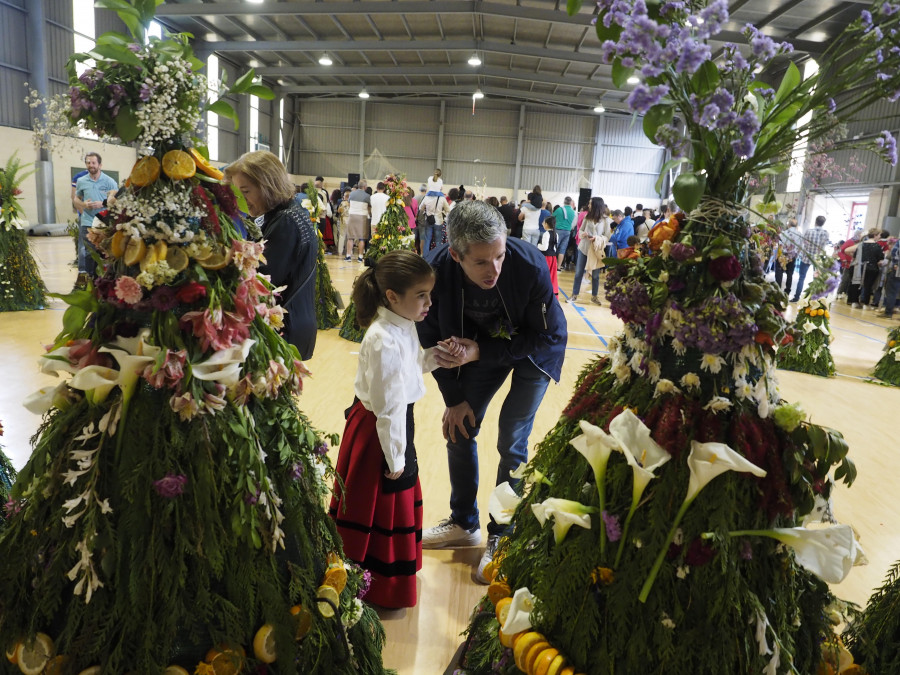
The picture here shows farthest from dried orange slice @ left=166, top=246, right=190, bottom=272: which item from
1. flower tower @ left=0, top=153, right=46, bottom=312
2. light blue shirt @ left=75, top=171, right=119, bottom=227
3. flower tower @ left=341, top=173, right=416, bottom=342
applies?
flower tower @ left=0, top=153, right=46, bottom=312

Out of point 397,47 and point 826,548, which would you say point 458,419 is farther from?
point 397,47

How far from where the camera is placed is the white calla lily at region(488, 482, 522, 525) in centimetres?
152

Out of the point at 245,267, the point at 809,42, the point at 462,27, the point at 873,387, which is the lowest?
the point at 873,387

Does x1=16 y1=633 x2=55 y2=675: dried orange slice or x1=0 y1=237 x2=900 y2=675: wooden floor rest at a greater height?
x1=16 y1=633 x2=55 y2=675: dried orange slice

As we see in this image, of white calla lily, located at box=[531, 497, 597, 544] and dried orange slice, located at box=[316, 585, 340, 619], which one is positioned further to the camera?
dried orange slice, located at box=[316, 585, 340, 619]

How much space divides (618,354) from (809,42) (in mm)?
13064

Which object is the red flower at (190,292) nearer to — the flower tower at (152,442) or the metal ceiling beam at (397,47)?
the flower tower at (152,442)

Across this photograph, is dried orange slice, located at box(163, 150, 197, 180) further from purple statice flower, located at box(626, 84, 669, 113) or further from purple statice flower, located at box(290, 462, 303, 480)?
purple statice flower, located at box(626, 84, 669, 113)

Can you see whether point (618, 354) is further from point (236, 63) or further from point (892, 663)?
point (236, 63)

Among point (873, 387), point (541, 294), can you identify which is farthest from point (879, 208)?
point (541, 294)

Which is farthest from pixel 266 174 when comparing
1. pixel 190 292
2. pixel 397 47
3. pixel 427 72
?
pixel 427 72

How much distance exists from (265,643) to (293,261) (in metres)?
1.50

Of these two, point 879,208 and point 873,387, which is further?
point 879,208

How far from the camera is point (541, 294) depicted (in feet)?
7.28
